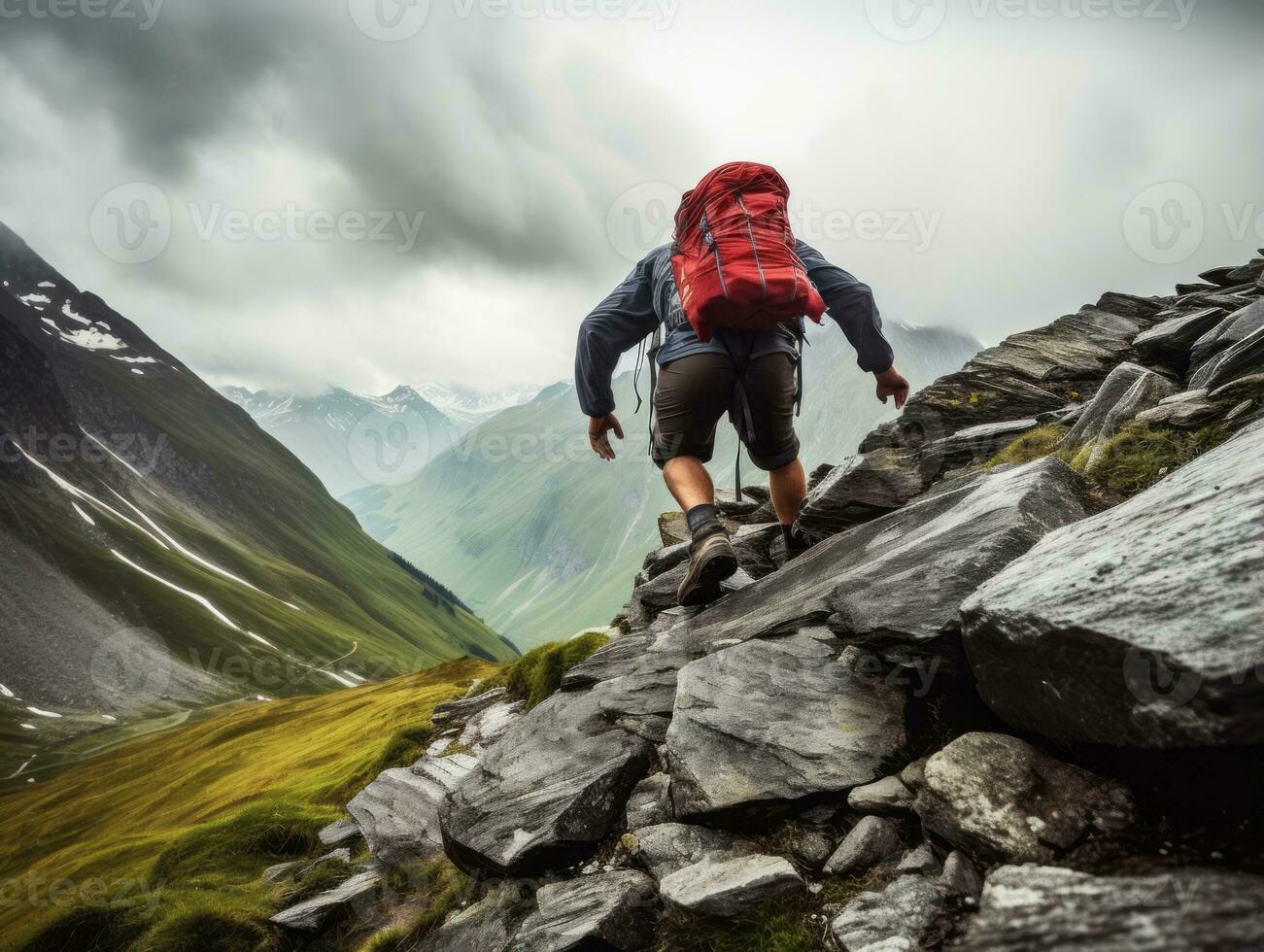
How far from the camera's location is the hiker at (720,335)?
559 centimetres

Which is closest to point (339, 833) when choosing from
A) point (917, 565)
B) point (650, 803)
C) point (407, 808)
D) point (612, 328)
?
point (407, 808)

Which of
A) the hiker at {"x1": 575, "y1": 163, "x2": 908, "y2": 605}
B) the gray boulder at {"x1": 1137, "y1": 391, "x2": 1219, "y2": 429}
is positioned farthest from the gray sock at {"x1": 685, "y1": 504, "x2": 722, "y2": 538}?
the gray boulder at {"x1": 1137, "y1": 391, "x2": 1219, "y2": 429}

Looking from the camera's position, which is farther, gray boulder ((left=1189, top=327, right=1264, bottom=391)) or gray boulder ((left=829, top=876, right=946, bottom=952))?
gray boulder ((left=1189, top=327, right=1264, bottom=391))

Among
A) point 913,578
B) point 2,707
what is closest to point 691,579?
point 913,578

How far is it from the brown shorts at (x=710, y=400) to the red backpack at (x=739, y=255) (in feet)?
1.77

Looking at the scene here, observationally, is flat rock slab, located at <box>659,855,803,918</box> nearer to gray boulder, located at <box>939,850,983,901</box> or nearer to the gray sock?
gray boulder, located at <box>939,850,983,901</box>

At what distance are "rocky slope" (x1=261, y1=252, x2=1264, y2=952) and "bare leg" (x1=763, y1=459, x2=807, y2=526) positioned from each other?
0.69 meters

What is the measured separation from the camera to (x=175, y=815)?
3566 centimetres

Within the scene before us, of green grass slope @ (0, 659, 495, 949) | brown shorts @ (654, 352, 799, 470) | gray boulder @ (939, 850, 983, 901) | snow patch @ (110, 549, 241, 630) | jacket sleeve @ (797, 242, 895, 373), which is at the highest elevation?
snow patch @ (110, 549, 241, 630)

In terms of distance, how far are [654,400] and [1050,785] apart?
4.82 meters

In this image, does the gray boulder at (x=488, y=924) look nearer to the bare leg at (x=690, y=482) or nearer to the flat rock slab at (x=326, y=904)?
the flat rock slab at (x=326, y=904)

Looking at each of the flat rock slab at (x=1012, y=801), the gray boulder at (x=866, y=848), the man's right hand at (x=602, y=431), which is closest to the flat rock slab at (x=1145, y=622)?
the flat rock slab at (x=1012, y=801)

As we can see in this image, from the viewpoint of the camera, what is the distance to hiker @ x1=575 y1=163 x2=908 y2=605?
5.59 m

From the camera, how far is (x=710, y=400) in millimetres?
6441
